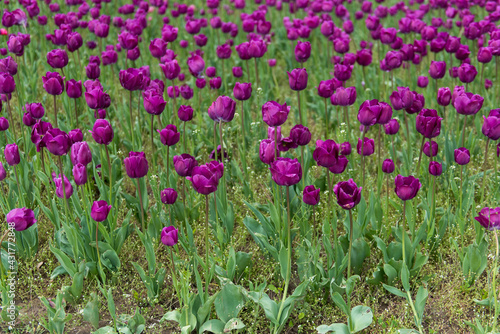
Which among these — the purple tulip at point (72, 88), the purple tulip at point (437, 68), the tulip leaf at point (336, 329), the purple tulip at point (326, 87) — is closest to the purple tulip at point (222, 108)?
the purple tulip at point (326, 87)

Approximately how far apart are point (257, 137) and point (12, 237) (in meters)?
2.08

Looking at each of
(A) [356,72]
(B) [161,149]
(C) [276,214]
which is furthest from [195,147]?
(A) [356,72]

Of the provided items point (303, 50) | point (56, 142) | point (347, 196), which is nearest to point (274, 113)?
point (347, 196)

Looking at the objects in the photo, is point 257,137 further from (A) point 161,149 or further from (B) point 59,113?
Result: (B) point 59,113

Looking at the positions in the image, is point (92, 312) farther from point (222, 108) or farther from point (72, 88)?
point (72, 88)

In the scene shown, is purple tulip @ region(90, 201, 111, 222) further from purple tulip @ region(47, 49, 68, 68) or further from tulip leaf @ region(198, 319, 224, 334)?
purple tulip @ region(47, 49, 68, 68)

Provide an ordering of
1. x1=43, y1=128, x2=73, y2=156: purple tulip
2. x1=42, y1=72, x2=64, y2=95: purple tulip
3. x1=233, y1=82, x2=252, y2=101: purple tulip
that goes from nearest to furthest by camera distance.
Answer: x1=43, y1=128, x2=73, y2=156: purple tulip < x1=233, y1=82, x2=252, y2=101: purple tulip < x1=42, y1=72, x2=64, y2=95: purple tulip

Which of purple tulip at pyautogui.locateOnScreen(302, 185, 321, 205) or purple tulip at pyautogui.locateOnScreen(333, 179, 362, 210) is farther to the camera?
purple tulip at pyautogui.locateOnScreen(302, 185, 321, 205)

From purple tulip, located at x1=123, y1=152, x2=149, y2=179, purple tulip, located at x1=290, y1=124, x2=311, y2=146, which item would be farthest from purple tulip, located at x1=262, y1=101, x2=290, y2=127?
purple tulip, located at x1=123, y1=152, x2=149, y2=179

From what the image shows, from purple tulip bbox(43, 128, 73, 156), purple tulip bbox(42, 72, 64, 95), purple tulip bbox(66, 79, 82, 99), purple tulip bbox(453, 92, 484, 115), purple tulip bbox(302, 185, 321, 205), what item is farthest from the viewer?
purple tulip bbox(66, 79, 82, 99)

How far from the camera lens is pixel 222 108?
2.94 meters

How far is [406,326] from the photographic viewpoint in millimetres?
2730

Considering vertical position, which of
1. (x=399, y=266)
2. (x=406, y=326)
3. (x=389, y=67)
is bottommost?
(x=406, y=326)

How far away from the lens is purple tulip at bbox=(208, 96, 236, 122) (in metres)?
2.92
